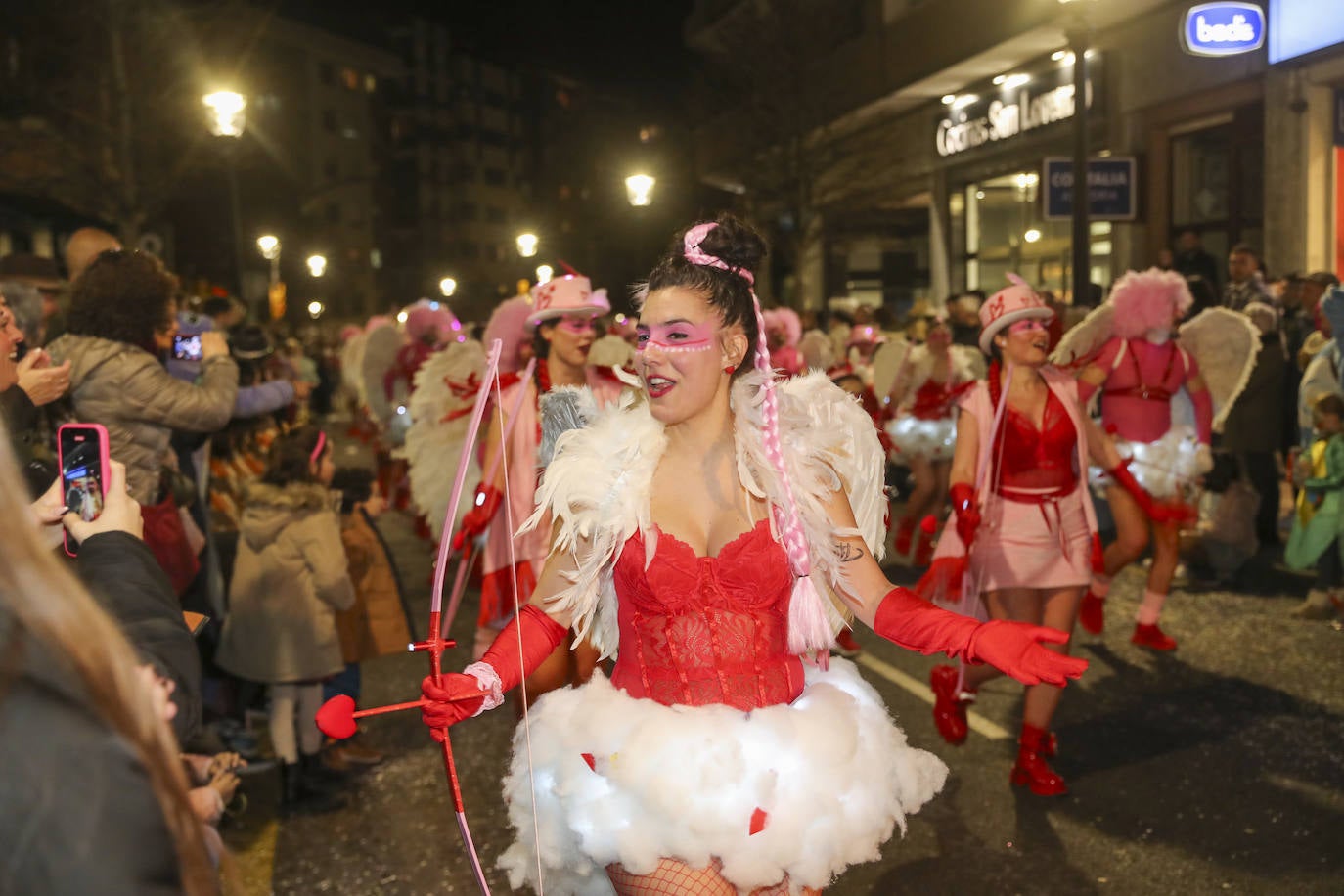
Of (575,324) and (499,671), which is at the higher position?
(575,324)

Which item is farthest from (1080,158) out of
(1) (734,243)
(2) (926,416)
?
(1) (734,243)

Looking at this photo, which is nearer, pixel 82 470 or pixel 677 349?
pixel 82 470

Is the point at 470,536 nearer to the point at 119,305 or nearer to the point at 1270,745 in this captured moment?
the point at 119,305

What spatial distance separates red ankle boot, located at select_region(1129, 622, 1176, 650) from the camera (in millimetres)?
7305

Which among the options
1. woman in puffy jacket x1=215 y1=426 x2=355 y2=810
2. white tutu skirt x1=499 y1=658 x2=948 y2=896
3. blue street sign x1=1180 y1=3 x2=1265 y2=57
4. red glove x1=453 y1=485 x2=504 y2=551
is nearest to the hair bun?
white tutu skirt x1=499 y1=658 x2=948 y2=896

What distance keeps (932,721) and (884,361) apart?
22.9ft

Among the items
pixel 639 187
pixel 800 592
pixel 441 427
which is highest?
pixel 639 187

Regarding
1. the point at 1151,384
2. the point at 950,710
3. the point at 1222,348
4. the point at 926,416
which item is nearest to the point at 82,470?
the point at 950,710

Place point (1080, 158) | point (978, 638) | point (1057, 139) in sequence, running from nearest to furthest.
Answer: point (978, 638) → point (1080, 158) → point (1057, 139)

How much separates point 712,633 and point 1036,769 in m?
2.83

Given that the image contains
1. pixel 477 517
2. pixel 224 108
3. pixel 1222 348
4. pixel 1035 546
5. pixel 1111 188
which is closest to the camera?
pixel 477 517

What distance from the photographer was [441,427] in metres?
8.46

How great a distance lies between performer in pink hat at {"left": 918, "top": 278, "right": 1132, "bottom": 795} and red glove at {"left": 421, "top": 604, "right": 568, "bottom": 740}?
8.64 feet

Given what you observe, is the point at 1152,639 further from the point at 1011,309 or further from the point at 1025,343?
the point at 1011,309
